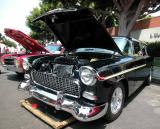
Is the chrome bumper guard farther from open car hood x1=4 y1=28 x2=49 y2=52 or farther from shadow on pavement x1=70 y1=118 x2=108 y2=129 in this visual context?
open car hood x1=4 y1=28 x2=49 y2=52

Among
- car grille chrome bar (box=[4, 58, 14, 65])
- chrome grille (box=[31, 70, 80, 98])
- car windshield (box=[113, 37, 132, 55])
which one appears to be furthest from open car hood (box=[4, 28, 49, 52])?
car windshield (box=[113, 37, 132, 55])

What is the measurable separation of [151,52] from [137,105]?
8.78 metres

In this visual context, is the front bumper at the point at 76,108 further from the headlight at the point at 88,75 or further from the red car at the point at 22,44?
the red car at the point at 22,44

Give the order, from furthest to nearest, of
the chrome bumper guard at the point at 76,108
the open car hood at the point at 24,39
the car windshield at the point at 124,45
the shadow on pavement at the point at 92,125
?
1. the open car hood at the point at 24,39
2. the car windshield at the point at 124,45
3. the shadow on pavement at the point at 92,125
4. the chrome bumper guard at the point at 76,108

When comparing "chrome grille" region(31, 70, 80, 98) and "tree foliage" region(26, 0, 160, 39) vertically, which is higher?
"tree foliage" region(26, 0, 160, 39)

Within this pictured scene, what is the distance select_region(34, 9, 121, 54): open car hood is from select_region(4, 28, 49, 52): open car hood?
1.97m

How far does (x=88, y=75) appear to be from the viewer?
3068mm

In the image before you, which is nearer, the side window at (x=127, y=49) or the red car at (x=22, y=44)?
the side window at (x=127, y=49)

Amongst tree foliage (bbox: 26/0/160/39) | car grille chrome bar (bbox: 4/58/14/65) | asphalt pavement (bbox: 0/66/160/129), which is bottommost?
asphalt pavement (bbox: 0/66/160/129)

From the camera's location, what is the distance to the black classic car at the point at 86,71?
309cm

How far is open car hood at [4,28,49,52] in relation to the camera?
6424 mm

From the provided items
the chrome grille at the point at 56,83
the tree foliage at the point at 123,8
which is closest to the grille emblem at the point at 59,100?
the chrome grille at the point at 56,83

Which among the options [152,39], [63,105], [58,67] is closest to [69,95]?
[63,105]

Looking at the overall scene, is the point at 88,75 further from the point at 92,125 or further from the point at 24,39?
the point at 24,39
